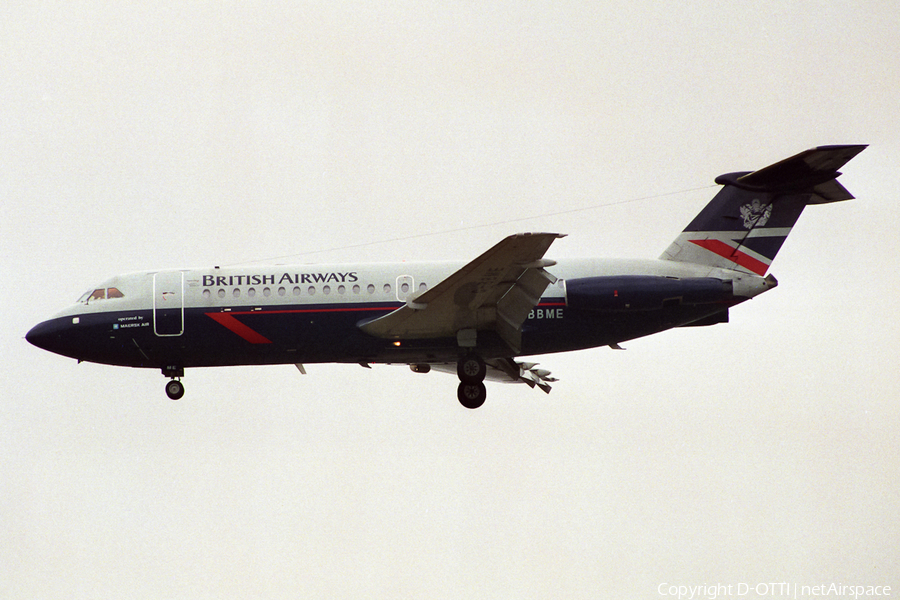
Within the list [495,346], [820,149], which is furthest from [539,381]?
[820,149]

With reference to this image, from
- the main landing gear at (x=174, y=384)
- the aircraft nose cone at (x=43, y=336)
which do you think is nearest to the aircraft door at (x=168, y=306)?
the main landing gear at (x=174, y=384)

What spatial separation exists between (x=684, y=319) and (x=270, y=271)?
11456mm

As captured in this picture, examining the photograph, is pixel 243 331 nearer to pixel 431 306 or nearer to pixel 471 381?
pixel 431 306

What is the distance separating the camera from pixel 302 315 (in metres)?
29.7

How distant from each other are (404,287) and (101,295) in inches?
343

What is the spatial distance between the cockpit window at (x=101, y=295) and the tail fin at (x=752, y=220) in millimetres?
15520

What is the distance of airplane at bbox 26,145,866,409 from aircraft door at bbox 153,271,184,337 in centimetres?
3

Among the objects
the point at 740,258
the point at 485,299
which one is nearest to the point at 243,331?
the point at 485,299

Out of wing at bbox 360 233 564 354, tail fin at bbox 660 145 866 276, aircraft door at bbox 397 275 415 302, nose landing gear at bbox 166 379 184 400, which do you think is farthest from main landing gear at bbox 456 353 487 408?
nose landing gear at bbox 166 379 184 400

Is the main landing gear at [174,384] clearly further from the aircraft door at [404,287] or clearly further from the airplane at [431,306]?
the aircraft door at [404,287]

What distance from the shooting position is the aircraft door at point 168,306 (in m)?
30.1

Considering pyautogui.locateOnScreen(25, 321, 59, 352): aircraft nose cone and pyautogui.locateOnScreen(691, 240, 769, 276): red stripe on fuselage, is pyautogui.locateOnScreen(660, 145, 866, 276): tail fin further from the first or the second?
pyautogui.locateOnScreen(25, 321, 59, 352): aircraft nose cone

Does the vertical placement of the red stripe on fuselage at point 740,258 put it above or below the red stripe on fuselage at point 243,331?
above

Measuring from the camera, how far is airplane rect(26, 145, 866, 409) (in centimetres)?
2914
